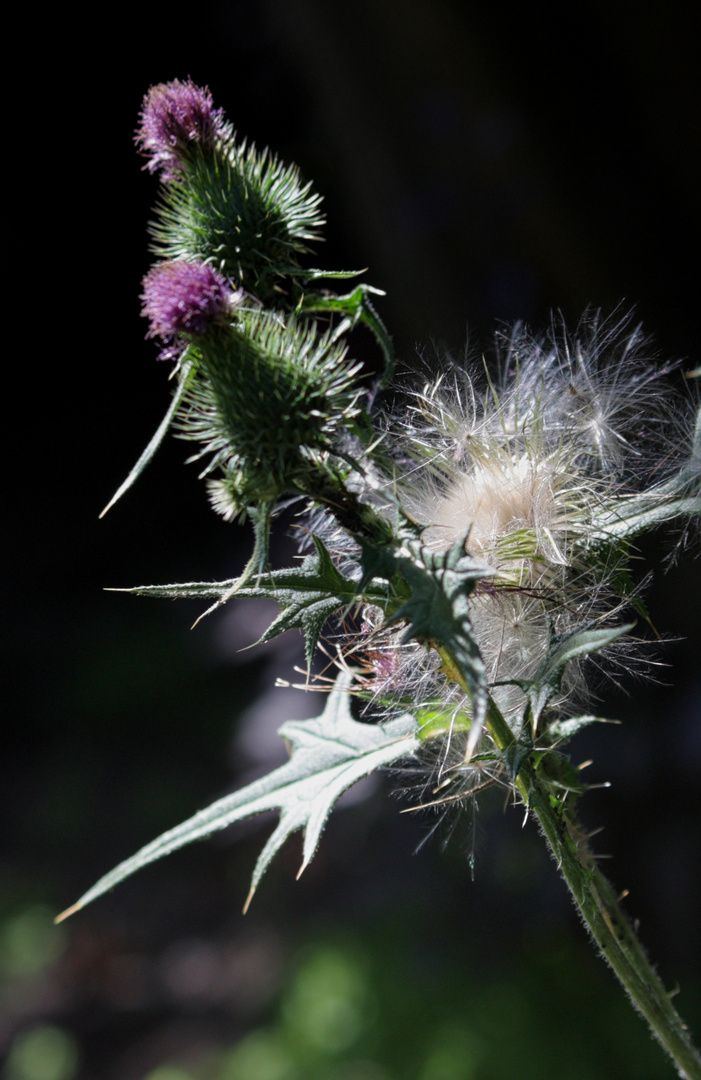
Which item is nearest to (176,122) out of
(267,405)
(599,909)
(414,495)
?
(267,405)

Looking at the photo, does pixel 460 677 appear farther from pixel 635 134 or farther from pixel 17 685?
pixel 17 685

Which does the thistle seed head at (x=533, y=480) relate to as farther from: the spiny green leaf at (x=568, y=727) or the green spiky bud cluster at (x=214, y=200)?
the green spiky bud cluster at (x=214, y=200)

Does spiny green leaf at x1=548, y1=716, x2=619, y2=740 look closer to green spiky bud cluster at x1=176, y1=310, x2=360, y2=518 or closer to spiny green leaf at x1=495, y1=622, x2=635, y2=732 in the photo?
spiny green leaf at x1=495, y1=622, x2=635, y2=732

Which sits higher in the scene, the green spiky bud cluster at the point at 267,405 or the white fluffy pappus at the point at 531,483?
the green spiky bud cluster at the point at 267,405

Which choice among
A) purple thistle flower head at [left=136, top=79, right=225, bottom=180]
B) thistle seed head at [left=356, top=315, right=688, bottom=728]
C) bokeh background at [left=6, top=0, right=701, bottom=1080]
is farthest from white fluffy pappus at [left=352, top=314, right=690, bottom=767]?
bokeh background at [left=6, top=0, right=701, bottom=1080]

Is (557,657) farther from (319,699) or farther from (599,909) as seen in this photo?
(319,699)

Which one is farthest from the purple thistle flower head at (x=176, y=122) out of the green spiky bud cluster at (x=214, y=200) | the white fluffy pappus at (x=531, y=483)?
Result: the white fluffy pappus at (x=531, y=483)
